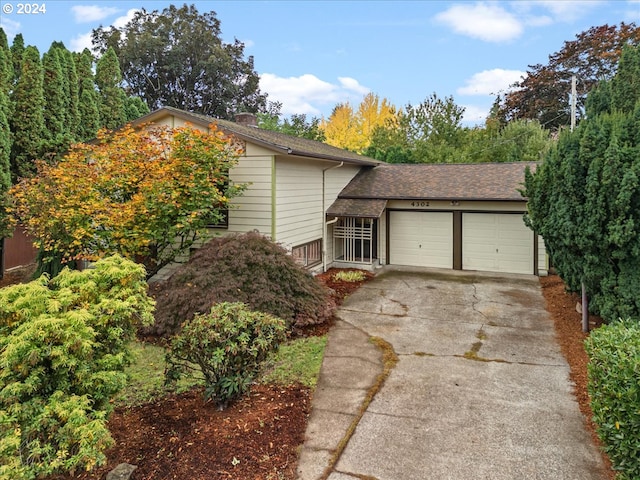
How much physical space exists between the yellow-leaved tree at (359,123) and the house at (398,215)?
18754mm

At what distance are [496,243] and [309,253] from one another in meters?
5.89

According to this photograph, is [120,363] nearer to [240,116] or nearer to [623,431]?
[623,431]

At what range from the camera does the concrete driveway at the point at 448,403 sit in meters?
3.80

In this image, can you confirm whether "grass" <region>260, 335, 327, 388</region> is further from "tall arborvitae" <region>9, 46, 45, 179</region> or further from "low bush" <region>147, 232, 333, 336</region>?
"tall arborvitae" <region>9, 46, 45, 179</region>

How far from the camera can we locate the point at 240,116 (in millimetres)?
15570

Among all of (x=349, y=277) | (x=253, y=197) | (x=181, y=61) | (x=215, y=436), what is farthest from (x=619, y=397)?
(x=181, y=61)

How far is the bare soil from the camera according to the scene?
11.8ft

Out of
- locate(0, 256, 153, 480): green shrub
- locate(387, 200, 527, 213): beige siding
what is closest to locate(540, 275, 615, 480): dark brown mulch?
locate(387, 200, 527, 213): beige siding

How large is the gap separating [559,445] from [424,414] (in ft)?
4.38

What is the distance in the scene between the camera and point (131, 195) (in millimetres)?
8805

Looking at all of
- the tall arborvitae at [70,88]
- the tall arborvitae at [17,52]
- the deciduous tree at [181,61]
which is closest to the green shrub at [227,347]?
the tall arborvitae at [70,88]

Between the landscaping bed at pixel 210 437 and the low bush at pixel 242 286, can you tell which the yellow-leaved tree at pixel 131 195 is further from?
the landscaping bed at pixel 210 437

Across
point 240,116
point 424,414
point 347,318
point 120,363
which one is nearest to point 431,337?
point 347,318

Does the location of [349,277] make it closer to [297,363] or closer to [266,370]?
[297,363]
